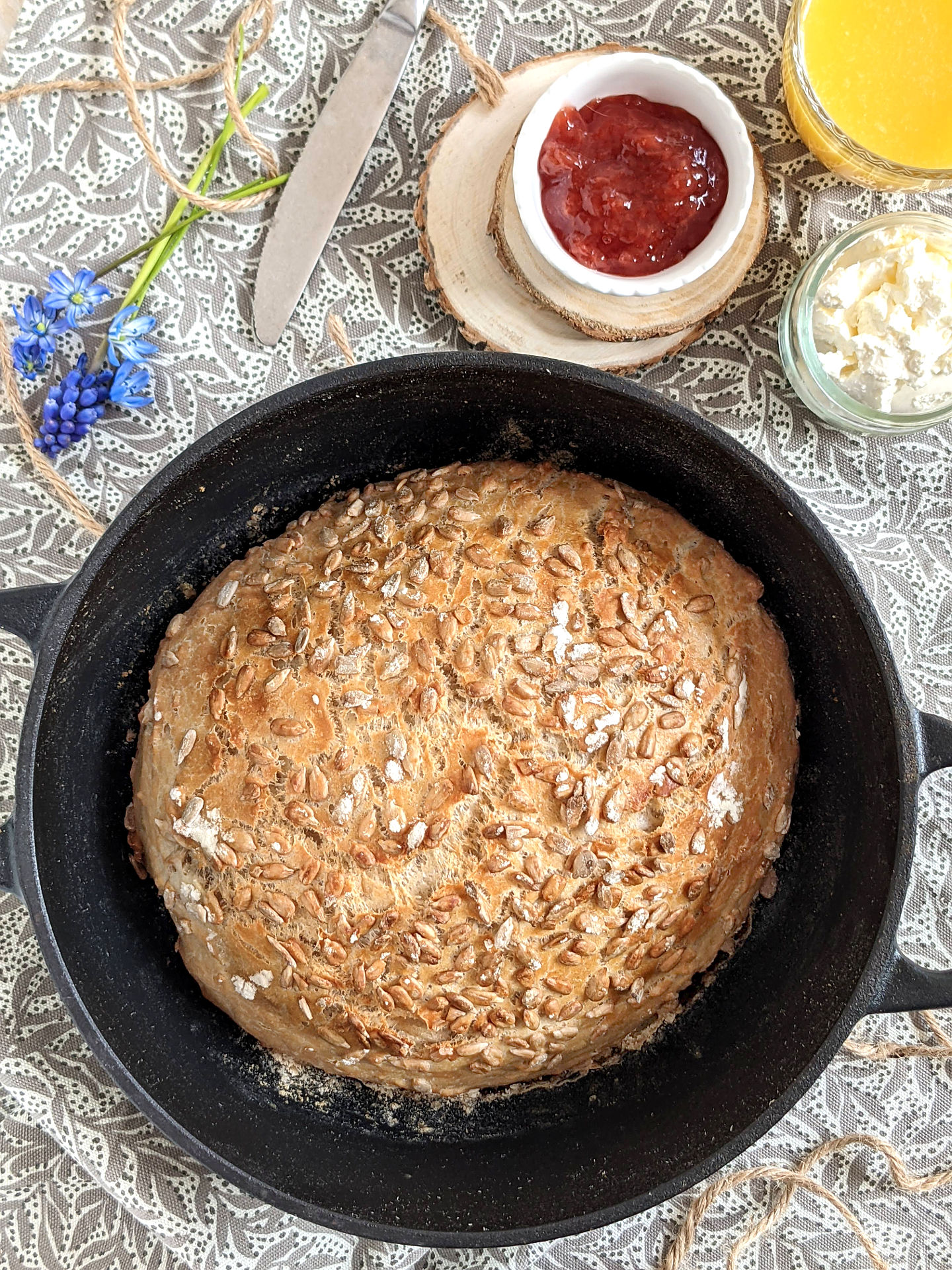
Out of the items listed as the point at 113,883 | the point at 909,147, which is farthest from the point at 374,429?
the point at 909,147

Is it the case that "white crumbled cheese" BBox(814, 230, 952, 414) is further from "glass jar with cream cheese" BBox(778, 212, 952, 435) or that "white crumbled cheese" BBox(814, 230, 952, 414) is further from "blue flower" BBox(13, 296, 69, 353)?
"blue flower" BBox(13, 296, 69, 353)

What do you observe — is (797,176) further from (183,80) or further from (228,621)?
A: (228,621)

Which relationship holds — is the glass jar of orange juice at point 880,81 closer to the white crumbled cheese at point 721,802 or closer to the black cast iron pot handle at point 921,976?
the black cast iron pot handle at point 921,976

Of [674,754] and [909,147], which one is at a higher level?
[909,147]

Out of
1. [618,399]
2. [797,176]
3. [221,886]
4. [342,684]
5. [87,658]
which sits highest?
[797,176]

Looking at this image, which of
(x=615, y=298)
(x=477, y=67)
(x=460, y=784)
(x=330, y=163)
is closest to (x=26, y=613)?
(x=460, y=784)

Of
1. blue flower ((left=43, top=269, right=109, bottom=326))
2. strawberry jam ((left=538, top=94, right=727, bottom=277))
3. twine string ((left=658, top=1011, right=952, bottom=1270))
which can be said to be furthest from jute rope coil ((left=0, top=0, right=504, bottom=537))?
twine string ((left=658, top=1011, right=952, bottom=1270))

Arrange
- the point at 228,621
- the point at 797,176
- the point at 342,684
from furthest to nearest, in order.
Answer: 1. the point at 797,176
2. the point at 228,621
3. the point at 342,684

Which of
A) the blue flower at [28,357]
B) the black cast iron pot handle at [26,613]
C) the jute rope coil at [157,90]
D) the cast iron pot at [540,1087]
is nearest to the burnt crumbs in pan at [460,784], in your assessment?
the cast iron pot at [540,1087]
